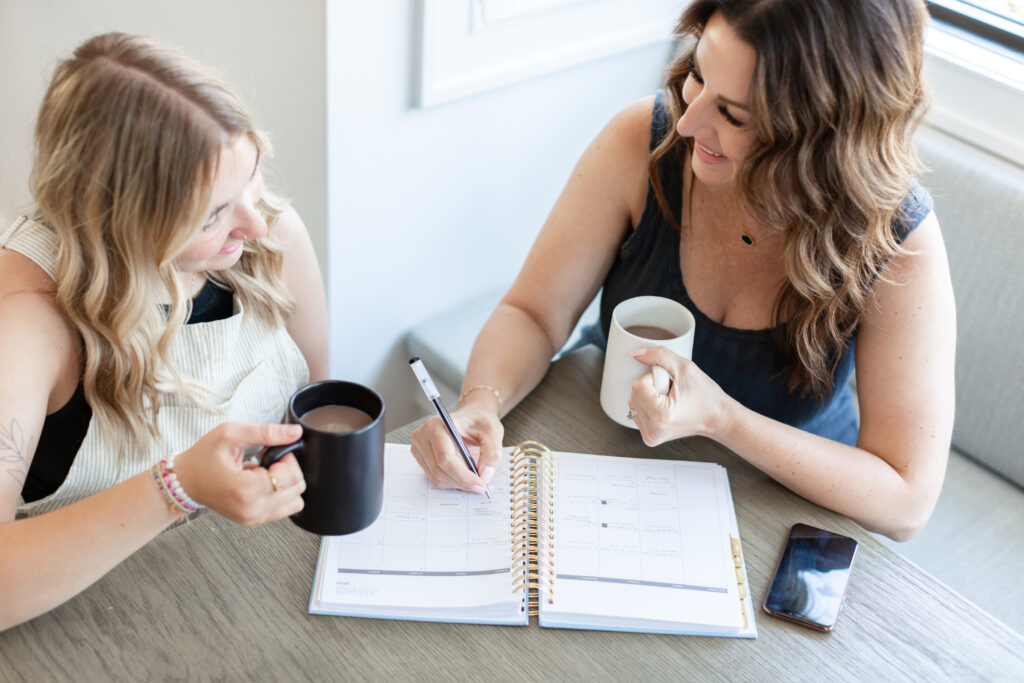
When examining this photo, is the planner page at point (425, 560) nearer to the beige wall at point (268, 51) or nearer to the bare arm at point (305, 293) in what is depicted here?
the bare arm at point (305, 293)

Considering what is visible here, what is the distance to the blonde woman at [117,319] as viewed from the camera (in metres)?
0.85

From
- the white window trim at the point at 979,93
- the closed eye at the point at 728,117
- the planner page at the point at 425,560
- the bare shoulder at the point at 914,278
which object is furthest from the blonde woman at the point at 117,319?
the white window trim at the point at 979,93

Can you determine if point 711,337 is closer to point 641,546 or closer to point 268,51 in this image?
point 641,546

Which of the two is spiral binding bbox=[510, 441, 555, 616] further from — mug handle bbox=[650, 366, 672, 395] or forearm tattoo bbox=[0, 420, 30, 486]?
forearm tattoo bbox=[0, 420, 30, 486]

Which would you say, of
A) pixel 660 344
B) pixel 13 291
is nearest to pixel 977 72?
pixel 660 344

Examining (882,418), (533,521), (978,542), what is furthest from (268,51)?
(978,542)

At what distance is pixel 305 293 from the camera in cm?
132

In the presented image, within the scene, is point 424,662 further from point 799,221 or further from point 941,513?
point 941,513

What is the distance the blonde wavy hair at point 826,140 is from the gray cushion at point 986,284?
0.49 metres

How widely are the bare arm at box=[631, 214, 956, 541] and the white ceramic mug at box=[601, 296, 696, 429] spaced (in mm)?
17

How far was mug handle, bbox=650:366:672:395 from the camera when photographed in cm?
103

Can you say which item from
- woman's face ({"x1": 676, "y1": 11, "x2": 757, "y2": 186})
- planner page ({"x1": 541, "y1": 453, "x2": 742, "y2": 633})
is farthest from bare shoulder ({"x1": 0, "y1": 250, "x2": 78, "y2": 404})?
woman's face ({"x1": 676, "y1": 11, "x2": 757, "y2": 186})

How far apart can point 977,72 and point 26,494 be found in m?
1.66

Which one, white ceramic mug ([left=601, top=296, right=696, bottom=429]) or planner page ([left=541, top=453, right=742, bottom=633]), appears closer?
planner page ([left=541, top=453, right=742, bottom=633])
